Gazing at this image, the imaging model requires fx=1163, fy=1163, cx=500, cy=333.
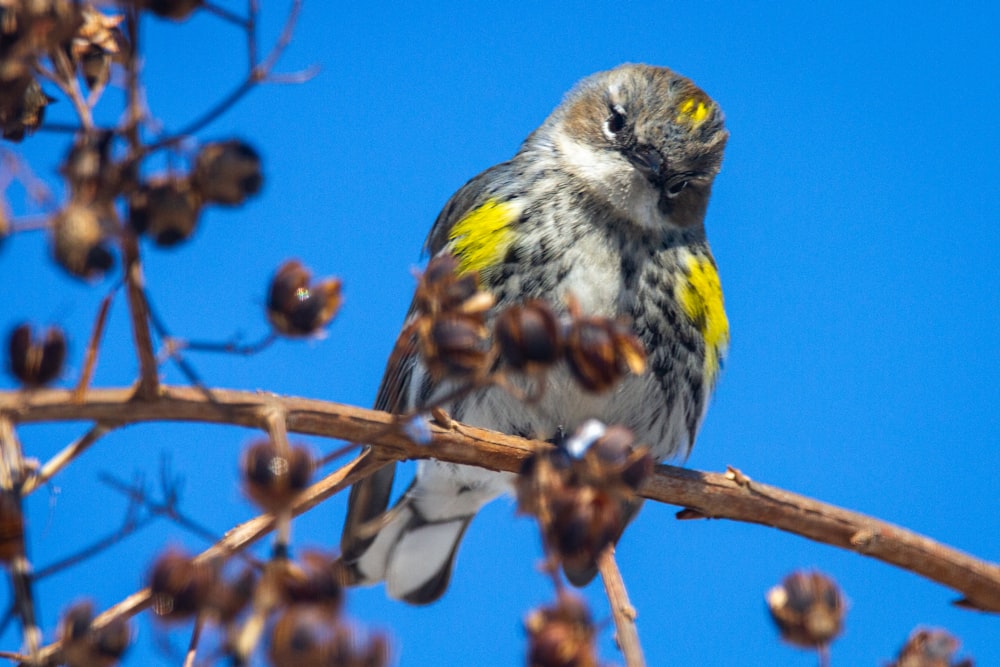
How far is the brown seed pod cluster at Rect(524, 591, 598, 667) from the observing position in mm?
1822

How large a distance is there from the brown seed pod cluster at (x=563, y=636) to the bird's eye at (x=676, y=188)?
12.3ft

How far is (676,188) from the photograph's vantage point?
18.0 feet

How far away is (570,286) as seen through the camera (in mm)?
5078

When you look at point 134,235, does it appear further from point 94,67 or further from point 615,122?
point 615,122

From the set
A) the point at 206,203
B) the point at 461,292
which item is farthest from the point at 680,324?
the point at 206,203

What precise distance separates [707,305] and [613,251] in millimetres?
558

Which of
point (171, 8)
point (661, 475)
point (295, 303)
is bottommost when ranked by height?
point (295, 303)

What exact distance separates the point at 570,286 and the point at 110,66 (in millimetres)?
2887

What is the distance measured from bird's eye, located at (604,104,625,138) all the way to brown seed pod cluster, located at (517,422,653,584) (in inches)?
137

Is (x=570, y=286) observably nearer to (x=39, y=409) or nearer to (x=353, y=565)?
(x=353, y=565)

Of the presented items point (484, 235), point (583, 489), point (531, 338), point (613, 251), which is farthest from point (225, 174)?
point (613, 251)

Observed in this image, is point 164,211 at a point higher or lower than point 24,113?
lower

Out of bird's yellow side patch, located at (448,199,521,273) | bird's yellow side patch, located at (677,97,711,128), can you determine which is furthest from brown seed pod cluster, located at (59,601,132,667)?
bird's yellow side patch, located at (677,97,711,128)

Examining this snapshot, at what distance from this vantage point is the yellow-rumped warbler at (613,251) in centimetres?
516
